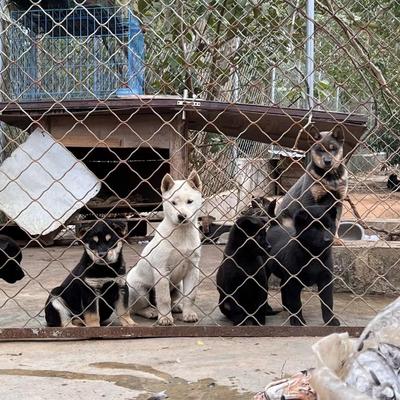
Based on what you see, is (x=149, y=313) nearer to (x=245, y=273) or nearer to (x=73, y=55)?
(x=245, y=273)

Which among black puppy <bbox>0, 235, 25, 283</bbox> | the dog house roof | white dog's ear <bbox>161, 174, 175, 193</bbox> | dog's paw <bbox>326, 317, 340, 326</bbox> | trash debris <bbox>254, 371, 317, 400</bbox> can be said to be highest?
the dog house roof

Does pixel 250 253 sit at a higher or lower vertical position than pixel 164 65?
lower

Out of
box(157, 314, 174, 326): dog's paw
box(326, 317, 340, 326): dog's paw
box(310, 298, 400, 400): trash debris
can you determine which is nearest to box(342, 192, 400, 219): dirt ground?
box(326, 317, 340, 326): dog's paw

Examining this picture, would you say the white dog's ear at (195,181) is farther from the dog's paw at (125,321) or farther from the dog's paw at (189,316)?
the dog's paw at (125,321)

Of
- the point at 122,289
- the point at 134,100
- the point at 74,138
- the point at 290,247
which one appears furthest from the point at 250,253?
the point at 74,138

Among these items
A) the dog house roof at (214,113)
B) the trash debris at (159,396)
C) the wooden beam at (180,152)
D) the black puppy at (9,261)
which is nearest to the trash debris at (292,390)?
the trash debris at (159,396)

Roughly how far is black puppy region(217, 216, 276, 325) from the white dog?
298 millimetres

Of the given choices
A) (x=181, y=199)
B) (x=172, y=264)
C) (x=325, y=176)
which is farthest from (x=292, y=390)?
(x=325, y=176)

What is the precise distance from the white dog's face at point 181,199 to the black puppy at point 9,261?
1.01 metres

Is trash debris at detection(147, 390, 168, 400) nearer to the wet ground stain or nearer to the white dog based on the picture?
the wet ground stain

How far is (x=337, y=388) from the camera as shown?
1.81 m

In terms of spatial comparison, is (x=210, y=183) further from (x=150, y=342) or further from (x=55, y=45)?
(x=150, y=342)

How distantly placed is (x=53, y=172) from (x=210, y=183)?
310 centimetres

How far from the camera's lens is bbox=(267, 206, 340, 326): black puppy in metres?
4.15
